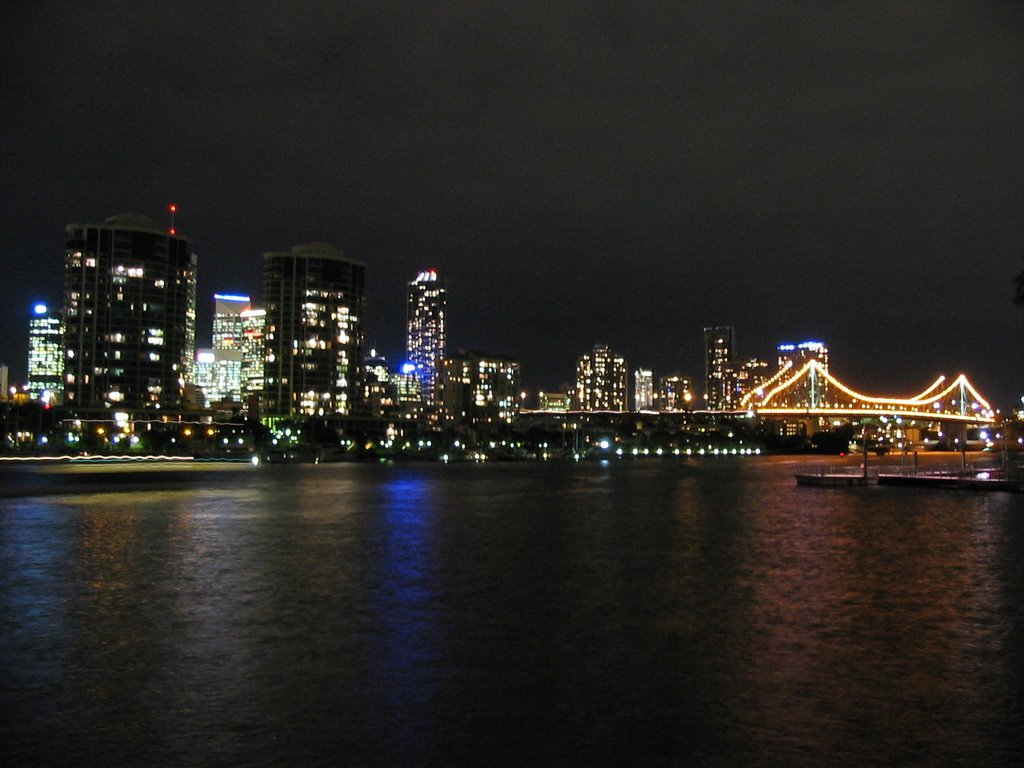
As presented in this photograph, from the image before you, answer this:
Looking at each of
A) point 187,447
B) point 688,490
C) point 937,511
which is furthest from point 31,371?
Result: point 937,511

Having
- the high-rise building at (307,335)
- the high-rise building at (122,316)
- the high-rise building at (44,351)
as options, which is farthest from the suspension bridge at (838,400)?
A: the high-rise building at (44,351)

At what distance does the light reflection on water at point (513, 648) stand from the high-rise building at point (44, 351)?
155073mm

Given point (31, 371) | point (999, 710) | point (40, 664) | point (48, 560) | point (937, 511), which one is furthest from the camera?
point (31, 371)

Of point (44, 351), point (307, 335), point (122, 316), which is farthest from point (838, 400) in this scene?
point (44, 351)

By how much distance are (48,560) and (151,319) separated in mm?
148710

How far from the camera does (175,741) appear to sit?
845cm

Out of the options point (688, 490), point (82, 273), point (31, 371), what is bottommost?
point (688, 490)

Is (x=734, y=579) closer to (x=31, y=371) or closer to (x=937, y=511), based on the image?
(x=937, y=511)

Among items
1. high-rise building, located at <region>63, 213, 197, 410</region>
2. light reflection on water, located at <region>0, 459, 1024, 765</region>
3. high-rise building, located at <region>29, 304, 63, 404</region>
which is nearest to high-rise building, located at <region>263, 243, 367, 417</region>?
high-rise building, located at <region>63, 213, 197, 410</region>

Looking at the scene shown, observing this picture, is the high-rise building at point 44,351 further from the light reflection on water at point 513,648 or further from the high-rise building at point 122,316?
the light reflection on water at point 513,648

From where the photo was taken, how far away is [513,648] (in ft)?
40.7

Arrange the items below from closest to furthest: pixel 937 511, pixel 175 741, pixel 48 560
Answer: pixel 175 741, pixel 48 560, pixel 937 511

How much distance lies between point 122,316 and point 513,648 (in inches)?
6306

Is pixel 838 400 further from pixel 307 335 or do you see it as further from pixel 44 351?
pixel 44 351
